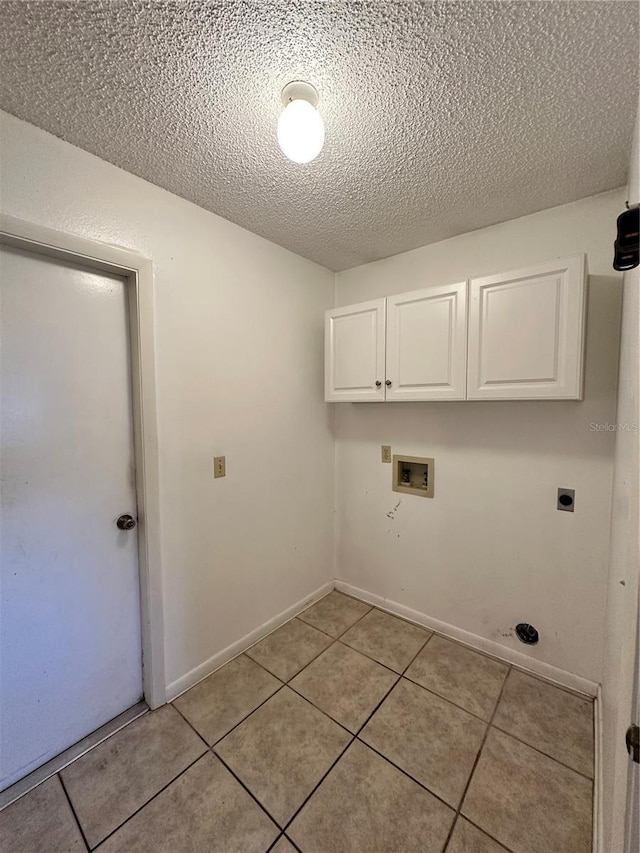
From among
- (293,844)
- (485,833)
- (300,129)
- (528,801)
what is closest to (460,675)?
(528,801)

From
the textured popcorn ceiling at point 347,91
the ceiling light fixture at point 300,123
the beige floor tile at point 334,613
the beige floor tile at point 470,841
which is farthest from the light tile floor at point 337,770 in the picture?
the textured popcorn ceiling at point 347,91

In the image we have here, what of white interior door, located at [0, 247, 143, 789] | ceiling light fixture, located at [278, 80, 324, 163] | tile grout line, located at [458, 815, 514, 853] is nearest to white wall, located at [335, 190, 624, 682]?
tile grout line, located at [458, 815, 514, 853]

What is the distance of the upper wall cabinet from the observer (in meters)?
1.75

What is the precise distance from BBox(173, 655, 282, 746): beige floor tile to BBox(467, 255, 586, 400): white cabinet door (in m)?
1.88

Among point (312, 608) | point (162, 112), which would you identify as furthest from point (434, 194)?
point (312, 608)

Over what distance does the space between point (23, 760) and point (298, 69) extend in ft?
8.64

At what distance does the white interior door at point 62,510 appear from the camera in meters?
1.22

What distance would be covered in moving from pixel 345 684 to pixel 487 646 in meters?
0.88

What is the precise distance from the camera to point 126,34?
2.91 ft

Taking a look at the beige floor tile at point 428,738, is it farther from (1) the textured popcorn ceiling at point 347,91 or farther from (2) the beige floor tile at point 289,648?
(1) the textured popcorn ceiling at point 347,91

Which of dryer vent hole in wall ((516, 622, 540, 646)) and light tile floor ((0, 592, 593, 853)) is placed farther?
dryer vent hole in wall ((516, 622, 540, 646))

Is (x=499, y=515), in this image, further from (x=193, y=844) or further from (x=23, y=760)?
(x=23, y=760)

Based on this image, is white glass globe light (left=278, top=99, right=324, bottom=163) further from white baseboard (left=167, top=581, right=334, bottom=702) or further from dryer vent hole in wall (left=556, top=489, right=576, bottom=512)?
white baseboard (left=167, top=581, right=334, bottom=702)

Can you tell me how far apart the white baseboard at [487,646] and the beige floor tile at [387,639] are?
58 millimetres
